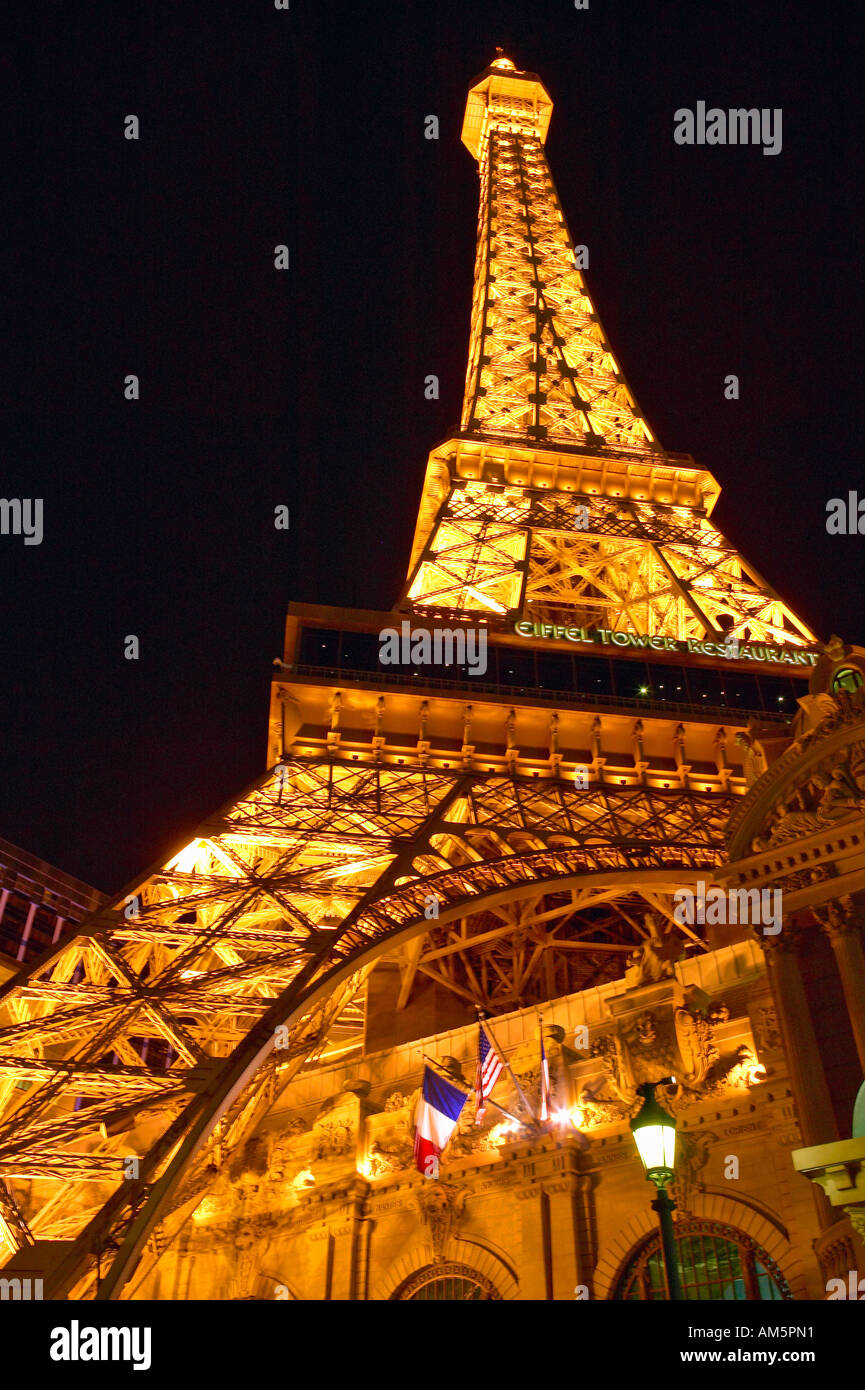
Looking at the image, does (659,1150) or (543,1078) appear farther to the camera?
(543,1078)

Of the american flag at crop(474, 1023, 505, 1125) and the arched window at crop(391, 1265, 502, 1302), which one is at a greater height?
the american flag at crop(474, 1023, 505, 1125)

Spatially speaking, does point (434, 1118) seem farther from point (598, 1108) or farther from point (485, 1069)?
point (598, 1108)

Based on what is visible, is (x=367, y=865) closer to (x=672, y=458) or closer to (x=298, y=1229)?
(x=298, y=1229)

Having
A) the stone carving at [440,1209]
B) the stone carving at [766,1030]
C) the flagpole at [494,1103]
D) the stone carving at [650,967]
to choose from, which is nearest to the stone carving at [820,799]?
the stone carving at [766,1030]

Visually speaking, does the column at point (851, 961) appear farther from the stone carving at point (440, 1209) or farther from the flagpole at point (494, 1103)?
the stone carving at point (440, 1209)

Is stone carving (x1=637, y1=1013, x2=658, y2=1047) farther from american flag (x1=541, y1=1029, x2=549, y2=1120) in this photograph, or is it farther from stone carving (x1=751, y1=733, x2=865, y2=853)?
stone carving (x1=751, y1=733, x2=865, y2=853)

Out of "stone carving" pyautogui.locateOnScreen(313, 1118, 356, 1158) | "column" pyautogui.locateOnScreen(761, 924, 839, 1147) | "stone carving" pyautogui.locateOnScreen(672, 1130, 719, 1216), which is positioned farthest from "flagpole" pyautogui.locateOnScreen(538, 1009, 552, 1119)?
"column" pyautogui.locateOnScreen(761, 924, 839, 1147)


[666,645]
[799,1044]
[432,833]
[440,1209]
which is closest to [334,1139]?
[440,1209]
